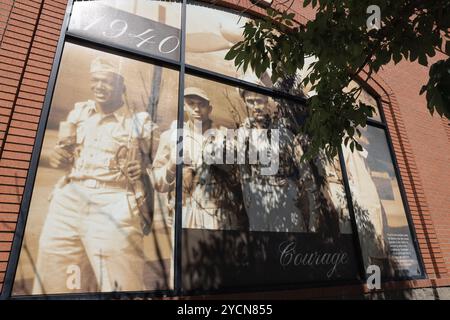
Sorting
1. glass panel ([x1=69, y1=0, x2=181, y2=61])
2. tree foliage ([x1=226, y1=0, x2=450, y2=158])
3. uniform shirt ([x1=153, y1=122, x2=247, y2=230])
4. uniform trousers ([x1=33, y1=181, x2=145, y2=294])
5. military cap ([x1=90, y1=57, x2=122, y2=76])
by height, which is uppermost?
glass panel ([x1=69, y1=0, x2=181, y2=61])

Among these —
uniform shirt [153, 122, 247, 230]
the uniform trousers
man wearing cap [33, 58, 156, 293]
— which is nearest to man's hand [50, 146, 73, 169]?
man wearing cap [33, 58, 156, 293]

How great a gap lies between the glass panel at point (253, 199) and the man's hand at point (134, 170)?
19.1 inches

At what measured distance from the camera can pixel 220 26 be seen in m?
6.02

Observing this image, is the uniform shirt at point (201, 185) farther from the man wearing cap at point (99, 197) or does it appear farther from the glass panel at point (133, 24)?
the glass panel at point (133, 24)

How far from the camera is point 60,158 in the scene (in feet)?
12.4

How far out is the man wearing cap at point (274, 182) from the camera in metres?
5.00

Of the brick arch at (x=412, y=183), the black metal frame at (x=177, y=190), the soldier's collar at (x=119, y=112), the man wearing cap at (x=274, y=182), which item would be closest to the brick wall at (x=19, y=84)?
the black metal frame at (x=177, y=190)

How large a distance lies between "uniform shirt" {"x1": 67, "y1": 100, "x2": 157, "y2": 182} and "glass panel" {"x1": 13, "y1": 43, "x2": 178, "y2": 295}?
0.04 ft

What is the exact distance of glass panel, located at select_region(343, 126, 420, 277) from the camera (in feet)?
19.7

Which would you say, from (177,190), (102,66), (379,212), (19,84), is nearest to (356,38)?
(177,190)

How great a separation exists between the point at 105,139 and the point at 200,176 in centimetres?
150

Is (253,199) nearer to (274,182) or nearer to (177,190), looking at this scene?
(274,182)

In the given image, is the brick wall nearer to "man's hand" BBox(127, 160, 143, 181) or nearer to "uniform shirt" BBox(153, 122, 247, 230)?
"man's hand" BBox(127, 160, 143, 181)
